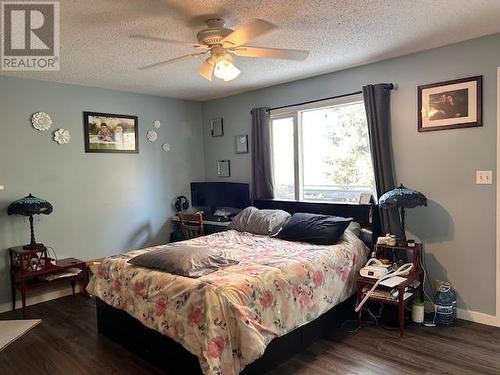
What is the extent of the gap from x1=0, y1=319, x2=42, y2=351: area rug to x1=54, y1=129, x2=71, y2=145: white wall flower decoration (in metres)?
1.96

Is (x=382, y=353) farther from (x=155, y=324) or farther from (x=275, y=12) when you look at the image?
(x=275, y=12)

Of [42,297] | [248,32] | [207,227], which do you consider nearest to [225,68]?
[248,32]

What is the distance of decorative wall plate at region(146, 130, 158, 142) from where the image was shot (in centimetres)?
506

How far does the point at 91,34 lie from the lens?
2.78 m

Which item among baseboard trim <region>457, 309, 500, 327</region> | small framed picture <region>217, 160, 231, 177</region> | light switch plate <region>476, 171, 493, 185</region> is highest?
small framed picture <region>217, 160, 231, 177</region>

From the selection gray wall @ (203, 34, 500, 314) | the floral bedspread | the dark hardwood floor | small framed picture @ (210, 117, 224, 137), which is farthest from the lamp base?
gray wall @ (203, 34, 500, 314)

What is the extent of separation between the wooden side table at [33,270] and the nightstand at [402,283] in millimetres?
3058

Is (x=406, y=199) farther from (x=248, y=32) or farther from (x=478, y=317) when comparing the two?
(x=248, y=32)

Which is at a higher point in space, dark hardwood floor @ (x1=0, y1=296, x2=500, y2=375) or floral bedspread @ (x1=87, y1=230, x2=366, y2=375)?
floral bedspread @ (x1=87, y1=230, x2=366, y2=375)

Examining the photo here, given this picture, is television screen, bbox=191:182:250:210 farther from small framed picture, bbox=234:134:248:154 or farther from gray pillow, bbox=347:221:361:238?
gray pillow, bbox=347:221:361:238

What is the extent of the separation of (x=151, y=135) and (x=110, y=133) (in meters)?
0.60

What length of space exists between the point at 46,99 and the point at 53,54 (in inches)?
43.2

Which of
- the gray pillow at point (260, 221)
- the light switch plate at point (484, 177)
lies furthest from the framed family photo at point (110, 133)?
the light switch plate at point (484, 177)

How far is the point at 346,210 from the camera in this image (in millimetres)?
3857
